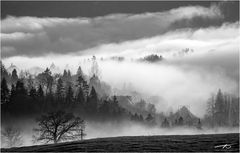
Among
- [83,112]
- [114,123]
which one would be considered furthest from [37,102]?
[114,123]

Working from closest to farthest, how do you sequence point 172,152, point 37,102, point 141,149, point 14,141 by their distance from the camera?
→ point 172,152
point 141,149
point 14,141
point 37,102

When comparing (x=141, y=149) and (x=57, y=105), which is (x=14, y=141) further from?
(x=141, y=149)

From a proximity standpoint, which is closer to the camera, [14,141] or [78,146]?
[78,146]

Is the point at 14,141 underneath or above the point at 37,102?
underneath

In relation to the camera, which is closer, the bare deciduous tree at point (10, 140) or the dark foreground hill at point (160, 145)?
the dark foreground hill at point (160, 145)

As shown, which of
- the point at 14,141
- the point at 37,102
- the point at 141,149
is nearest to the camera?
the point at 141,149

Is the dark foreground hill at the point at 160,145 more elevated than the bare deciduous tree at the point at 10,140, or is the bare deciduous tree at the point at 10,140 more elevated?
the dark foreground hill at the point at 160,145

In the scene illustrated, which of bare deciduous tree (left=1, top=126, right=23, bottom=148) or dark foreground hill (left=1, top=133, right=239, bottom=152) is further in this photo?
bare deciduous tree (left=1, top=126, right=23, bottom=148)

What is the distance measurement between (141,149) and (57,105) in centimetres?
13661

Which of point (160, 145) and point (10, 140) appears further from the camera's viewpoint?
point (10, 140)

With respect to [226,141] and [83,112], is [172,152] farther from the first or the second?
[83,112]

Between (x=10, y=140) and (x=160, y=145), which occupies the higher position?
(x=160, y=145)

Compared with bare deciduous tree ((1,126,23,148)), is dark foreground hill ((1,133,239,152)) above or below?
above

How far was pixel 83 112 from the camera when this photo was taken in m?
191
